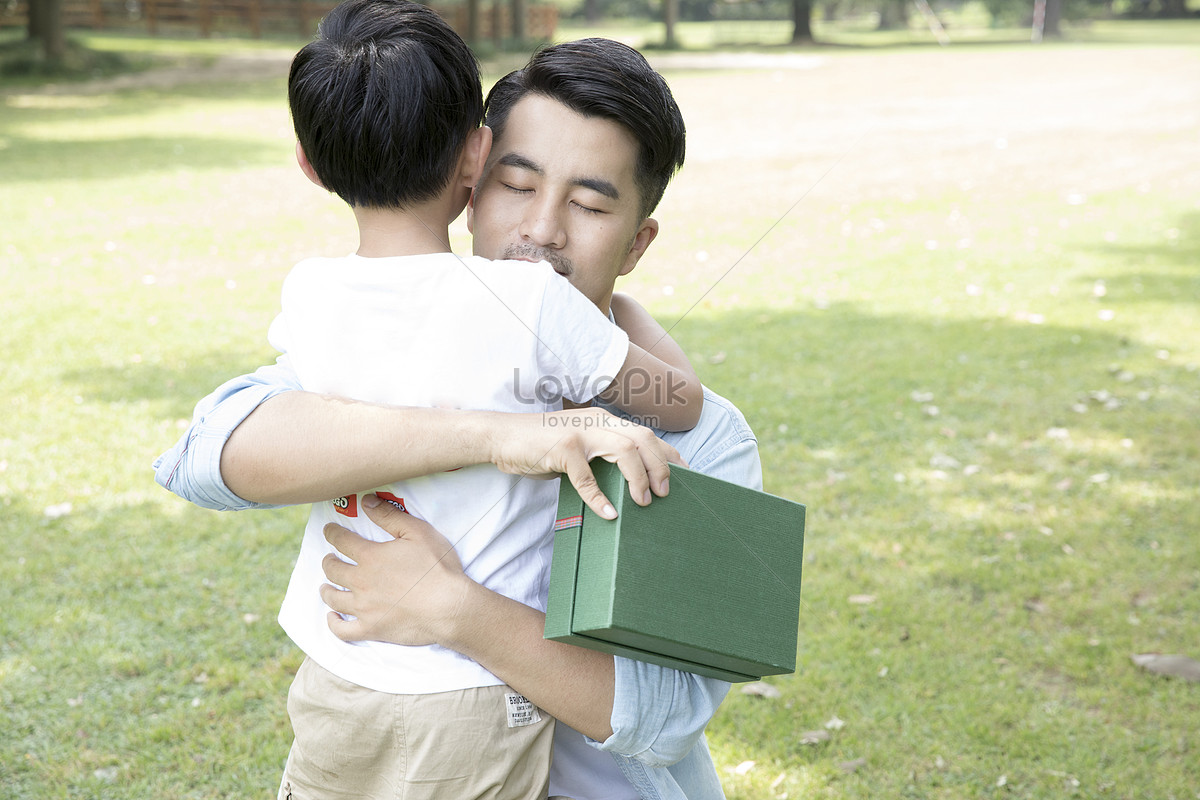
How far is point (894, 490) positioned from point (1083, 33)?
46776mm

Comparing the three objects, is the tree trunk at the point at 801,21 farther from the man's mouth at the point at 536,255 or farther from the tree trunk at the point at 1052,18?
the man's mouth at the point at 536,255

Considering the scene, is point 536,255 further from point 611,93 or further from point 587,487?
point 587,487

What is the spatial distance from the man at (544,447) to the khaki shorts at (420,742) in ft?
0.23

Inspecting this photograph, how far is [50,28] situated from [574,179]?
26649 mm

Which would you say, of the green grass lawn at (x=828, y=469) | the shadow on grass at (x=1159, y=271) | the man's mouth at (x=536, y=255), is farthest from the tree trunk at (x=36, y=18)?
the man's mouth at (x=536, y=255)

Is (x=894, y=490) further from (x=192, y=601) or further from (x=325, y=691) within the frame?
(x=325, y=691)

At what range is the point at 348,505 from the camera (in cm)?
164

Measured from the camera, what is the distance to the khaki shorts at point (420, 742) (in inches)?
59.8

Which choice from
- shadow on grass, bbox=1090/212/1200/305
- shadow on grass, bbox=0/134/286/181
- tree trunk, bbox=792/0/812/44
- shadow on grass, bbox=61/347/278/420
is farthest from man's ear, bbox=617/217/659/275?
tree trunk, bbox=792/0/812/44

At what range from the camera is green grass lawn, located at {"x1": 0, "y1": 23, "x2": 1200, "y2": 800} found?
329 centimetres

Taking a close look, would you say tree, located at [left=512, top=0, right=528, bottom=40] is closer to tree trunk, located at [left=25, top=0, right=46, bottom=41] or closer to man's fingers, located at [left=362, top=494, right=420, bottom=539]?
tree trunk, located at [left=25, top=0, right=46, bottom=41]

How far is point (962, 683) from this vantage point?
3.62 m

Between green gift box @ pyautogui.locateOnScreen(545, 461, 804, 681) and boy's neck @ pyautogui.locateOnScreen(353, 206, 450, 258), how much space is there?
0.43 m

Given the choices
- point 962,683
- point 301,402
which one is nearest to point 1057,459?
point 962,683
